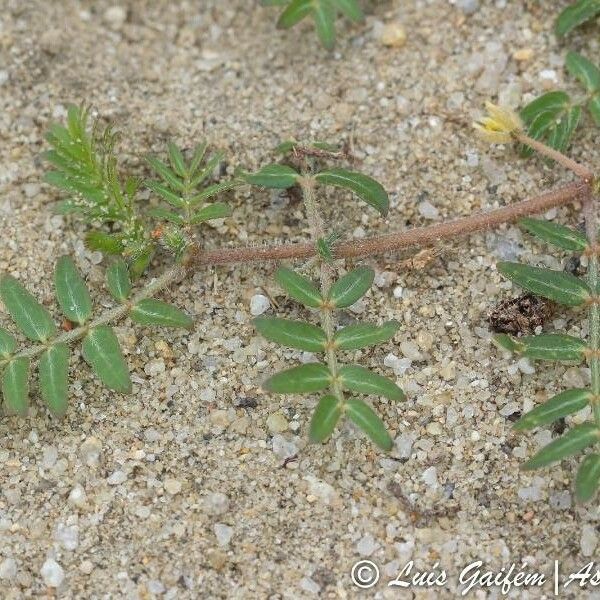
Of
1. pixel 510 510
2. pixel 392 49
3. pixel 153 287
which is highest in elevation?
pixel 392 49

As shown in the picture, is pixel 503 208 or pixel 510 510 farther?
pixel 503 208

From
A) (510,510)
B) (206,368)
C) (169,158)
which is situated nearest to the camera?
(510,510)

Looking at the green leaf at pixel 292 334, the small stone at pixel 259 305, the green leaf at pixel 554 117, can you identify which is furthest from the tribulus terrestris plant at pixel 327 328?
the green leaf at pixel 554 117

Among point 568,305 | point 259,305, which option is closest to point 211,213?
point 259,305

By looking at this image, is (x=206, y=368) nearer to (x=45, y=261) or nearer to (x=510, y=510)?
(x=45, y=261)

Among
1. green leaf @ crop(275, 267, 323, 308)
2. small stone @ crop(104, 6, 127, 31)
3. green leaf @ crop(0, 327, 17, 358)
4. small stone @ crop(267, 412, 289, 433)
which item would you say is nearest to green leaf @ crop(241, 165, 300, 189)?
green leaf @ crop(275, 267, 323, 308)

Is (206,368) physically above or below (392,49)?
below

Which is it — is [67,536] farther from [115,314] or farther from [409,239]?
[409,239]

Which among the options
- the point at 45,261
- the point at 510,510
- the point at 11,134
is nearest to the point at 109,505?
the point at 45,261
